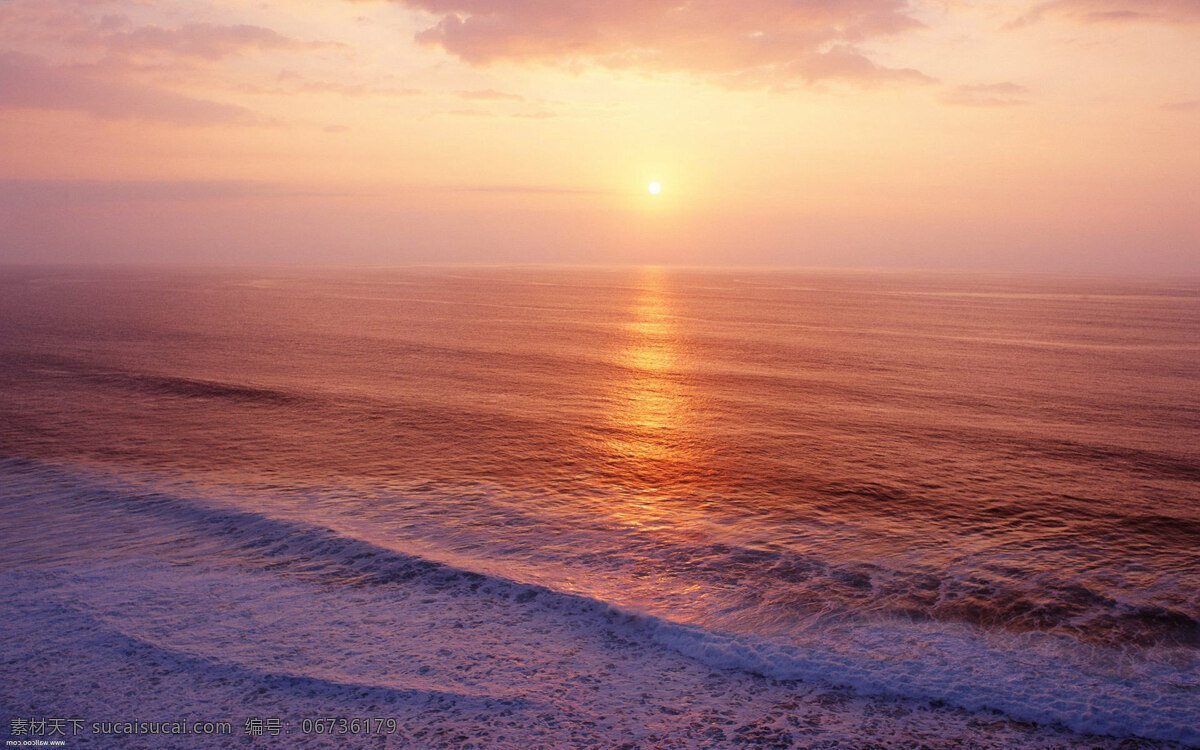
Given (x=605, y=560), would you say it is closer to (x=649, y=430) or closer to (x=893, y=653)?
(x=893, y=653)

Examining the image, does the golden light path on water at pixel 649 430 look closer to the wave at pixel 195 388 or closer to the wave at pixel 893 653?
the wave at pixel 893 653

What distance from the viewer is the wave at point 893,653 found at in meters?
12.2

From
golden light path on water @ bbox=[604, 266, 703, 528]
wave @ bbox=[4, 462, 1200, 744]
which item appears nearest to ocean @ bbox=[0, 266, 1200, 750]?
wave @ bbox=[4, 462, 1200, 744]

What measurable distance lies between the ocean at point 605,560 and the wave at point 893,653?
0.20 ft

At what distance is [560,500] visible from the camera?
22281mm

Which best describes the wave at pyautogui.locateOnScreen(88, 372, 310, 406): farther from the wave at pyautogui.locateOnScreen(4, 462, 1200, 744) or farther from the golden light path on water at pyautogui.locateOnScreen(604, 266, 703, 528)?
the wave at pyautogui.locateOnScreen(4, 462, 1200, 744)

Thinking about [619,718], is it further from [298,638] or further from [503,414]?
[503,414]

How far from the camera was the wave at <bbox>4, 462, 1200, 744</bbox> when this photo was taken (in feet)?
40.0

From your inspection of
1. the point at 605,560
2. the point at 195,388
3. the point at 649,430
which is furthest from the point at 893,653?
the point at 195,388

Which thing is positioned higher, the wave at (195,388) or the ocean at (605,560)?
the wave at (195,388)

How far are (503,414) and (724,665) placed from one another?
69.1 feet

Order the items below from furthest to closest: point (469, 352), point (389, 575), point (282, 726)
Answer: point (469, 352) → point (389, 575) → point (282, 726)

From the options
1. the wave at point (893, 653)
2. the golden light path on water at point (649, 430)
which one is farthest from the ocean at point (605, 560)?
the golden light path on water at point (649, 430)

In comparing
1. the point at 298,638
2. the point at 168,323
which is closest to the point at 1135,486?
the point at 298,638
